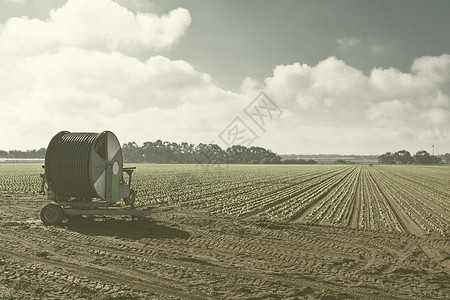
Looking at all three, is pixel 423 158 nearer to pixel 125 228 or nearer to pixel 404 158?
pixel 404 158

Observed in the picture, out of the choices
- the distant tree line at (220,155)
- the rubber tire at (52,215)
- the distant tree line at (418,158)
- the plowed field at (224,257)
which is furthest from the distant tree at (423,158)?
the rubber tire at (52,215)

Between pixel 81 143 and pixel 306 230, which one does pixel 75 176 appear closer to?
pixel 81 143

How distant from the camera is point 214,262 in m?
8.03

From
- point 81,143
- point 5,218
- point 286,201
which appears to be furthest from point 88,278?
point 286,201

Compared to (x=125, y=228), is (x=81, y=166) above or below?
above

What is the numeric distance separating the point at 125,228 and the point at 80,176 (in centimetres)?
245

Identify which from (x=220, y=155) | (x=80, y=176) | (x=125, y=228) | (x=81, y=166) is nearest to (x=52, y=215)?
(x=80, y=176)

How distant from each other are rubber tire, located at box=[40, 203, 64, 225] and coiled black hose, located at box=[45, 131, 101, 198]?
1.97 ft

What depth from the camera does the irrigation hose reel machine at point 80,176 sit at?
39.8 ft

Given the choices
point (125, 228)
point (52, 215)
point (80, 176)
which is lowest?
point (125, 228)

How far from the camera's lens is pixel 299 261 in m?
8.31

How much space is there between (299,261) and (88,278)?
4700mm

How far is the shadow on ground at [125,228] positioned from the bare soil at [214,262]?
32 mm

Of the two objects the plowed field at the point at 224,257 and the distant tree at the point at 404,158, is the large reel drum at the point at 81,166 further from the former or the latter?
the distant tree at the point at 404,158
